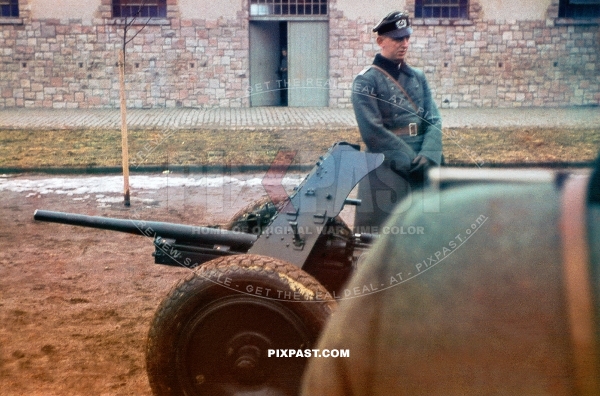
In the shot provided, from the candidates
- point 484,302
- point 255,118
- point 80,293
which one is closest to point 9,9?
point 255,118

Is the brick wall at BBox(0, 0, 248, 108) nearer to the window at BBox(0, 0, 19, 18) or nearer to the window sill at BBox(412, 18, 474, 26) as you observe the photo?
the window at BBox(0, 0, 19, 18)

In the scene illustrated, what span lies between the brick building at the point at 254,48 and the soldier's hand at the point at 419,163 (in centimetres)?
1208

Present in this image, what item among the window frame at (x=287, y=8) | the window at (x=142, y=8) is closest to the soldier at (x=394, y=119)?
the window frame at (x=287, y=8)

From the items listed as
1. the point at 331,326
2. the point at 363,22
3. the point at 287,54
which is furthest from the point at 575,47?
the point at 331,326

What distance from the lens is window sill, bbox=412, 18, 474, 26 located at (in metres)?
16.5

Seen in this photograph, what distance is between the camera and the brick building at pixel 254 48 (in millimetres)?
16281

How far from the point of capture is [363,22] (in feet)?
53.5

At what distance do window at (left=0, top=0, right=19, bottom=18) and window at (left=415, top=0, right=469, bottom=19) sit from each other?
9.15 metres

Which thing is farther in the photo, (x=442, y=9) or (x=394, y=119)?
(x=442, y=9)

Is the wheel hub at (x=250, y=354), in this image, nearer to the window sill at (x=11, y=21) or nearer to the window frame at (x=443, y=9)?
the window frame at (x=443, y=9)

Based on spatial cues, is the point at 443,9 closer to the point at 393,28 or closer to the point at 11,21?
the point at 11,21

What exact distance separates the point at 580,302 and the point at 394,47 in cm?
319

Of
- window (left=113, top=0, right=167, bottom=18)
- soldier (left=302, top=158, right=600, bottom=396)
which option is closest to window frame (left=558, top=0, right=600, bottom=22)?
window (left=113, top=0, right=167, bottom=18)

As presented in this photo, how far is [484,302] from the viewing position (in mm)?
1179
